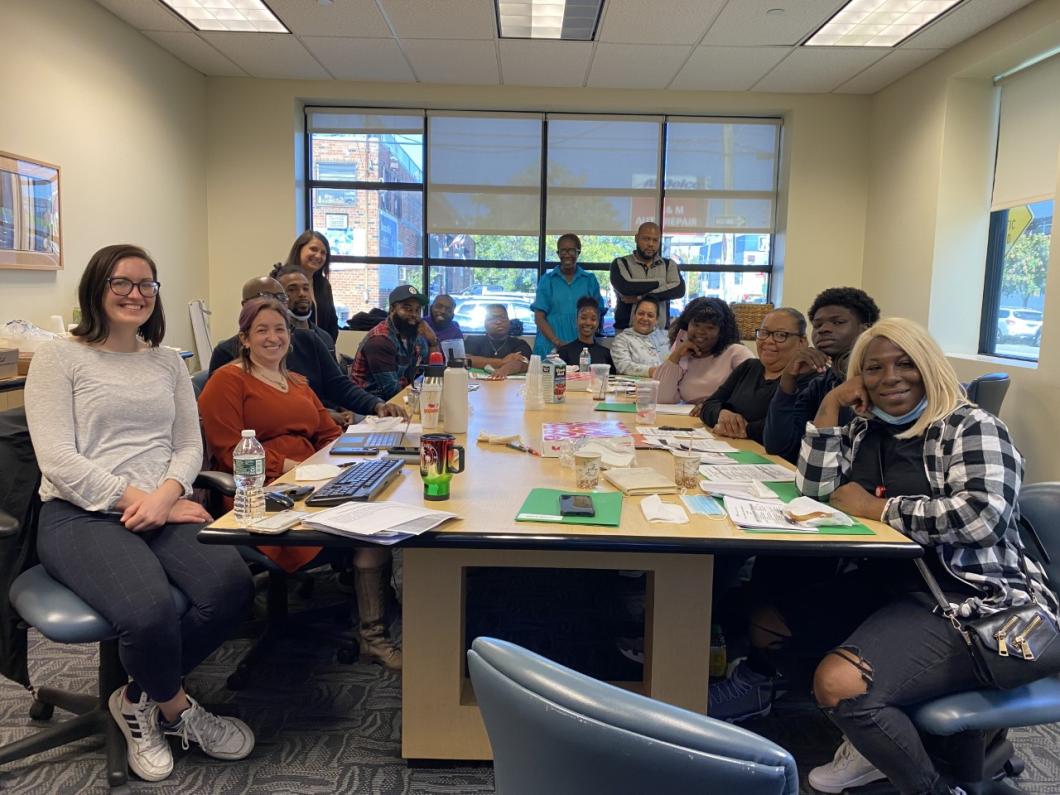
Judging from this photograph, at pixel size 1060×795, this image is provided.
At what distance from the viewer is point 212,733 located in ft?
6.19

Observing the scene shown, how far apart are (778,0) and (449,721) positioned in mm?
4462

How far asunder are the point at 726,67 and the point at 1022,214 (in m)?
2.34

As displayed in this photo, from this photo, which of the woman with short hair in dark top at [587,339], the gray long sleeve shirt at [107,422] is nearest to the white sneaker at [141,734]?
the gray long sleeve shirt at [107,422]

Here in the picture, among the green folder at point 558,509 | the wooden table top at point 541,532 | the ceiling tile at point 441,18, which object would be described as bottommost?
the wooden table top at point 541,532

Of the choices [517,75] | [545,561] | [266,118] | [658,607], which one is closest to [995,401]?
[658,607]

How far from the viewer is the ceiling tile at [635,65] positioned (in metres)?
5.32

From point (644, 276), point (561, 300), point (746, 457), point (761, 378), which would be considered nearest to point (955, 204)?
point (644, 276)

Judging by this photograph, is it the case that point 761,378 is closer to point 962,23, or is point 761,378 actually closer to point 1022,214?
point 1022,214

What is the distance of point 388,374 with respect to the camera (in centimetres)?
392

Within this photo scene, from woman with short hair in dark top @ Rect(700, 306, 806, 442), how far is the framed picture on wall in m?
3.69

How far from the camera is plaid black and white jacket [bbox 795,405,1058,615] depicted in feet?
5.04

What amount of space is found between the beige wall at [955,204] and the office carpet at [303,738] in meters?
2.74

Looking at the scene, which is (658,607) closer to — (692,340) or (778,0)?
(692,340)

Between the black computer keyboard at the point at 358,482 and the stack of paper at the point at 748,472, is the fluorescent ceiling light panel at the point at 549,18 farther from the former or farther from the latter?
the black computer keyboard at the point at 358,482
